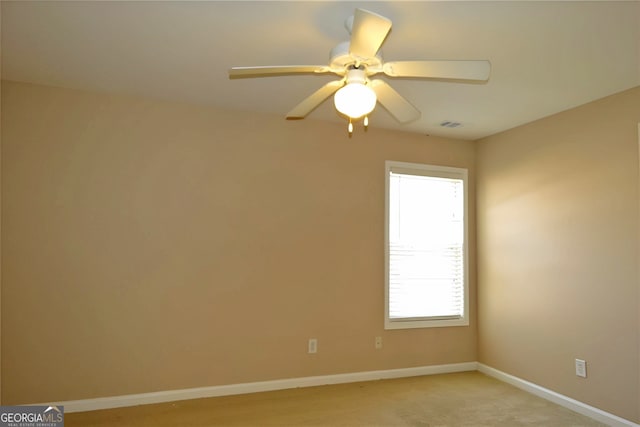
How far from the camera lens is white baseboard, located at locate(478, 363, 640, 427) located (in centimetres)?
329

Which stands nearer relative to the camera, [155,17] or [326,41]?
[155,17]

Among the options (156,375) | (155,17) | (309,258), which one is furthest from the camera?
(309,258)

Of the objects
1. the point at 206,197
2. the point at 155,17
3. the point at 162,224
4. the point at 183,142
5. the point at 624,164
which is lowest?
the point at 162,224

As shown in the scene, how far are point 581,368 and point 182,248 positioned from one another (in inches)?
136

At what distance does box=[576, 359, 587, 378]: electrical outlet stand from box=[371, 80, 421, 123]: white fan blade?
8.25ft

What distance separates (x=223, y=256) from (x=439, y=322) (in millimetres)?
2361

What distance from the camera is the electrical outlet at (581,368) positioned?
354 cm

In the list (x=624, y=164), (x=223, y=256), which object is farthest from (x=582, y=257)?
(x=223, y=256)

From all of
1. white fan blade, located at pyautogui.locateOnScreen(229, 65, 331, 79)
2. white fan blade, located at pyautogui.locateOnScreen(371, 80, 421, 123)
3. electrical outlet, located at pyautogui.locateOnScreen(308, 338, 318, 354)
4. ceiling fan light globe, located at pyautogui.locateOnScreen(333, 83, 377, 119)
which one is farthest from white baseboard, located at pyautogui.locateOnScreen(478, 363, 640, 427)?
white fan blade, located at pyautogui.locateOnScreen(229, 65, 331, 79)

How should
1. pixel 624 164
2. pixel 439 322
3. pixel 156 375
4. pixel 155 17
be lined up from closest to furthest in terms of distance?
pixel 155 17
pixel 624 164
pixel 156 375
pixel 439 322

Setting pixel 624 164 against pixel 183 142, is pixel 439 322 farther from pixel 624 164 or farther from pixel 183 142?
pixel 183 142

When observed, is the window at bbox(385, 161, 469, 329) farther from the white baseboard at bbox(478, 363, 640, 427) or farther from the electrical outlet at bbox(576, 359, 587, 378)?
the electrical outlet at bbox(576, 359, 587, 378)

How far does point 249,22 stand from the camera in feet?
7.90

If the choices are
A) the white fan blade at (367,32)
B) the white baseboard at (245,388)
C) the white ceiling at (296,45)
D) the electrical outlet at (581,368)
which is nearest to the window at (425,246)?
the white baseboard at (245,388)
